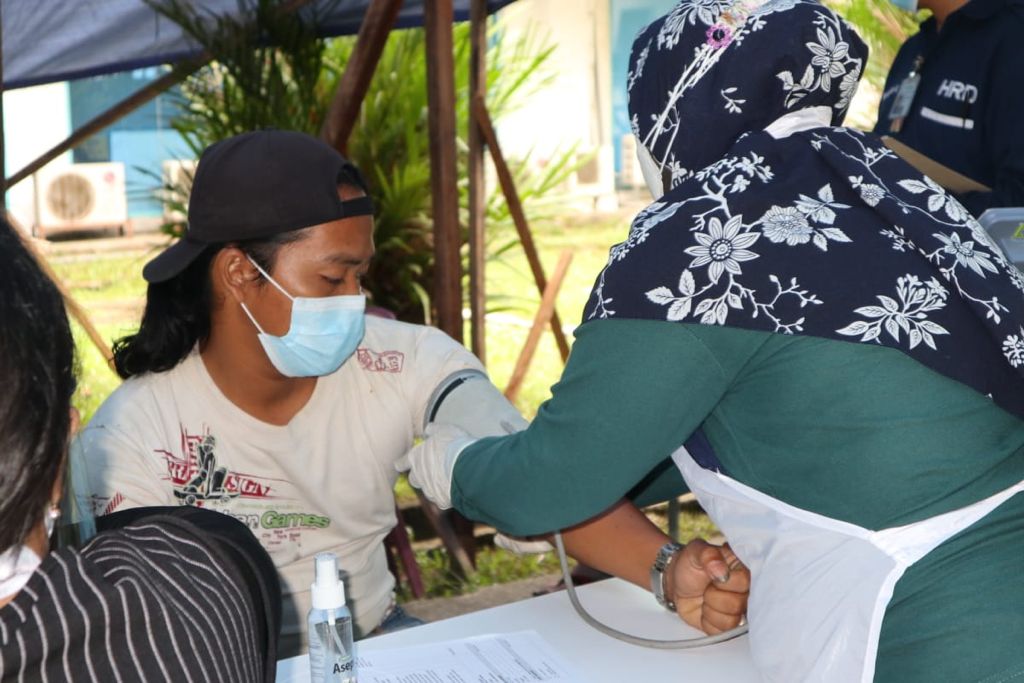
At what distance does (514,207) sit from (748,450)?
8.92 feet

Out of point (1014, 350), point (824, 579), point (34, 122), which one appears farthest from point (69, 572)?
Result: point (34, 122)

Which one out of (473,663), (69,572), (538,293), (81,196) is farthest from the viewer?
(81,196)

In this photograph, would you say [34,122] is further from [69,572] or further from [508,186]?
[69,572]

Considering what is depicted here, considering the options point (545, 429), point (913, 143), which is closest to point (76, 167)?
point (913, 143)

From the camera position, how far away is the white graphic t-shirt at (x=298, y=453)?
206 cm

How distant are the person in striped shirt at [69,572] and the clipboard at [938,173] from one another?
179 cm

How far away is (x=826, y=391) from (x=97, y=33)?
2855mm

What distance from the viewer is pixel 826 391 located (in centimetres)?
133

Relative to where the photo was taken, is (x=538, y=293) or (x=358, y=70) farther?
(x=538, y=293)

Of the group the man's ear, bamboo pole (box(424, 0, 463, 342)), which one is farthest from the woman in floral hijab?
bamboo pole (box(424, 0, 463, 342))

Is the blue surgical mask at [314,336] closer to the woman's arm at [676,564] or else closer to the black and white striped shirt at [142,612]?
the woman's arm at [676,564]

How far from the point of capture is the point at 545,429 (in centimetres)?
146

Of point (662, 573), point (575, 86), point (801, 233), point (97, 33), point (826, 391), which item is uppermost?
point (575, 86)

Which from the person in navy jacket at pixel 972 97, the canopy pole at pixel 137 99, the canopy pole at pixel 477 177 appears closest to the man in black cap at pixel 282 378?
the person in navy jacket at pixel 972 97
